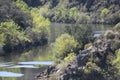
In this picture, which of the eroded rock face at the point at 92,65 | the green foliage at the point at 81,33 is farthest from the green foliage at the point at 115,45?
the green foliage at the point at 81,33

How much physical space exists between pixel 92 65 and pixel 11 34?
66.5 metres

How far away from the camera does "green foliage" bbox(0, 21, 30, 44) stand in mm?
138613

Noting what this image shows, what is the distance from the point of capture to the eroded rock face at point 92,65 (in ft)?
259

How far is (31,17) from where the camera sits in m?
170

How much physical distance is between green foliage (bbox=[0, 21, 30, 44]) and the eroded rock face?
53.9 m

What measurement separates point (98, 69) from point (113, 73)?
9.68ft

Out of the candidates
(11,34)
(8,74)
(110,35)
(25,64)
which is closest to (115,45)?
(110,35)

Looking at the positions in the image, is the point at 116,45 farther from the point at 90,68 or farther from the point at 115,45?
the point at 90,68

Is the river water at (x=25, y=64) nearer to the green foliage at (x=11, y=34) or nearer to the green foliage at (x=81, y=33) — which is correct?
the green foliage at (x=11, y=34)

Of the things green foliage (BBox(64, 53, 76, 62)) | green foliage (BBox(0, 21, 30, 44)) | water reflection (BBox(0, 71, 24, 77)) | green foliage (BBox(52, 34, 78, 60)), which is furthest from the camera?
green foliage (BBox(0, 21, 30, 44))

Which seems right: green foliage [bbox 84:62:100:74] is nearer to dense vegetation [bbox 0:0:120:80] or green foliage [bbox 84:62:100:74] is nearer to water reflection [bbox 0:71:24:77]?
dense vegetation [bbox 0:0:120:80]

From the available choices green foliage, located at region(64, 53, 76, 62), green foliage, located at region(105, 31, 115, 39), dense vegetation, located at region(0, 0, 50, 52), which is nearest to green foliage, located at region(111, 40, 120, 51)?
green foliage, located at region(105, 31, 115, 39)

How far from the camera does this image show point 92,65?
3162 inches

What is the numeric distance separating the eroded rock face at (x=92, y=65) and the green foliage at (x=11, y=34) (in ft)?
177
